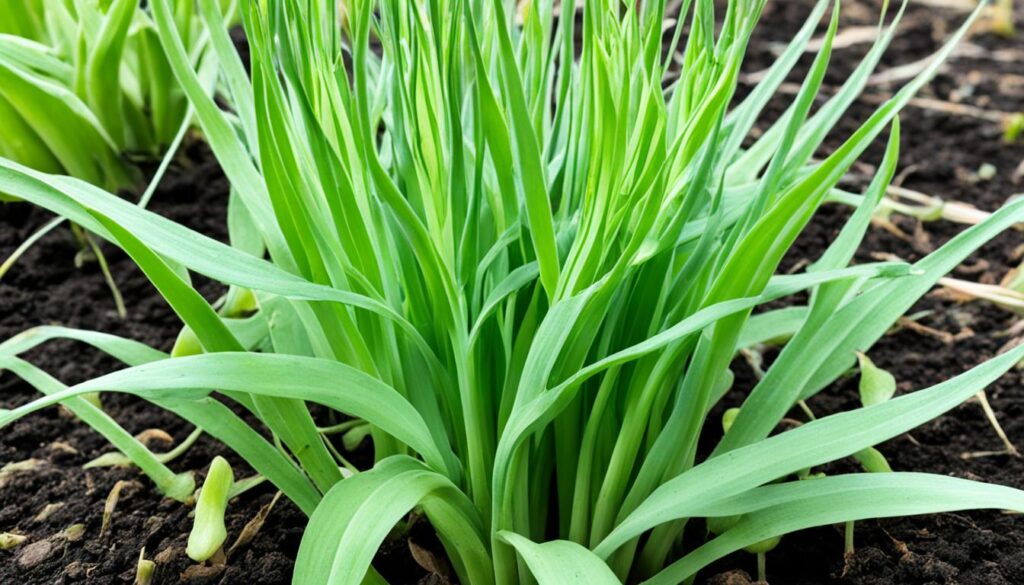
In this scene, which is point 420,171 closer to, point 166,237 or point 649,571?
point 166,237

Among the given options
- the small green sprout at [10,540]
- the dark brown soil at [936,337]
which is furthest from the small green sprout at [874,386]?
the small green sprout at [10,540]

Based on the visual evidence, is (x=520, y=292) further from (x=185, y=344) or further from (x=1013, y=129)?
(x=1013, y=129)

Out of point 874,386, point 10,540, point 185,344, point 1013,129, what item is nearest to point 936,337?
point 874,386

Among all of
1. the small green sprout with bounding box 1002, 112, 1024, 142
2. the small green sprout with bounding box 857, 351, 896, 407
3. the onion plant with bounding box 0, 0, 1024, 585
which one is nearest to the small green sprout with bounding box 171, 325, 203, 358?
the onion plant with bounding box 0, 0, 1024, 585

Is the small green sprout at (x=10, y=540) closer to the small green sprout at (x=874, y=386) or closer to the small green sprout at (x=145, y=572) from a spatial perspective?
the small green sprout at (x=145, y=572)

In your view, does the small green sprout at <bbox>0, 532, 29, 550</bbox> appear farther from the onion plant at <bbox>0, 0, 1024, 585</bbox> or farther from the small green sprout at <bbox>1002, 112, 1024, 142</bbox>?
the small green sprout at <bbox>1002, 112, 1024, 142</bbox>

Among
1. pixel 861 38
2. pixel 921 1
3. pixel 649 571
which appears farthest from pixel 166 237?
pixel 921 1
